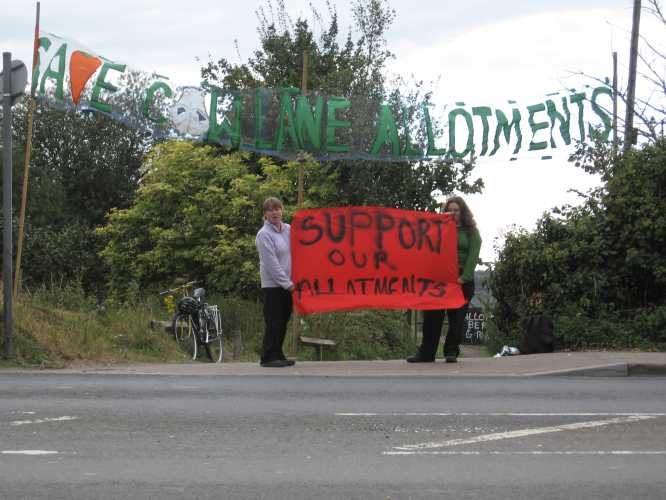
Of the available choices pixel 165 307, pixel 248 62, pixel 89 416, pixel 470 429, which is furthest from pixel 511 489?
pixel 248 62

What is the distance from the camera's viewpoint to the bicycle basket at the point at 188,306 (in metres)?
18.7

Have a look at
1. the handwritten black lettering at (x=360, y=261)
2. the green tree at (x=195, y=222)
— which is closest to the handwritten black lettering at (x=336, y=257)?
the handwritten black lettering at (x=360, y=261)

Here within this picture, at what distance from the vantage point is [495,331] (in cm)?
1853

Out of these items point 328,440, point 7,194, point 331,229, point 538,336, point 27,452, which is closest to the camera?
point 27,452

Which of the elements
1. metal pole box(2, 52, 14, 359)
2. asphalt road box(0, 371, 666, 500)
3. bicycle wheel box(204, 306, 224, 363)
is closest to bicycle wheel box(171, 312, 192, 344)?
bicycle wheel box(204, 306, 224, 363)

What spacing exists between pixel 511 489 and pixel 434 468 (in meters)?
0.67

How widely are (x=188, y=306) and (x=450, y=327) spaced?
5.82 meters

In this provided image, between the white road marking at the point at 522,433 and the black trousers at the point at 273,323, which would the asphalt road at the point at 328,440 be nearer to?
the white road marking at the point at 522,433

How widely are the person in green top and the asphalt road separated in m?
2.51

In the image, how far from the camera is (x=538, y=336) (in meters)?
16.2

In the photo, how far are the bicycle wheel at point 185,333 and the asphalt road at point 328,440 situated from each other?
6.85 metres

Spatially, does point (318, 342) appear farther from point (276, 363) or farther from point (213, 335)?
point (276, 363)

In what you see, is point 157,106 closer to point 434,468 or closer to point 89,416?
point 89,416

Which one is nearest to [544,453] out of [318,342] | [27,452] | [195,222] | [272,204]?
[27,452]
